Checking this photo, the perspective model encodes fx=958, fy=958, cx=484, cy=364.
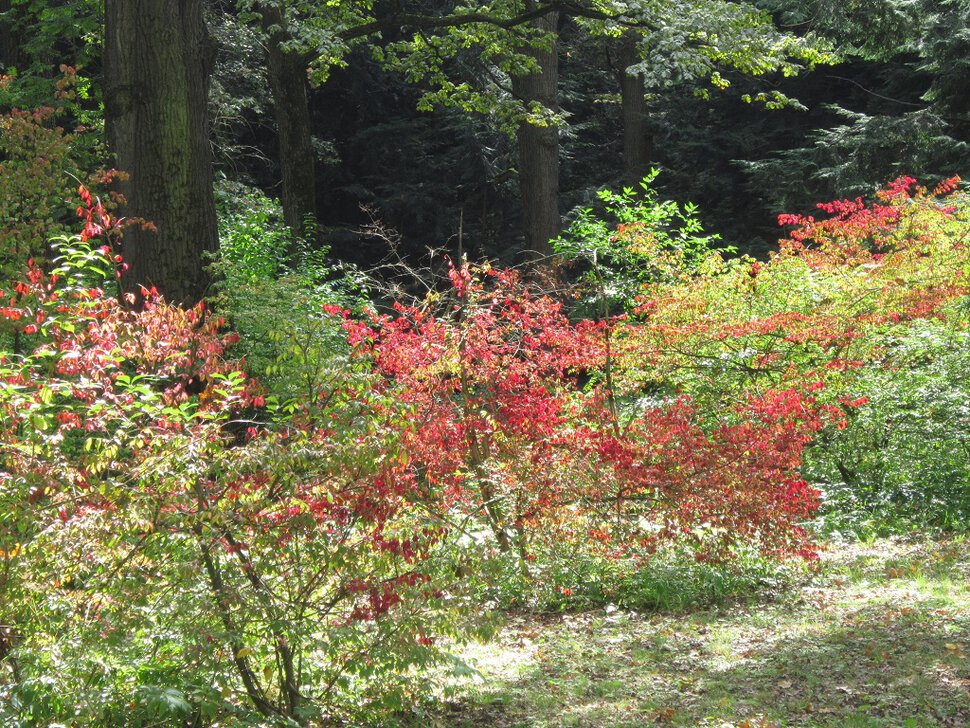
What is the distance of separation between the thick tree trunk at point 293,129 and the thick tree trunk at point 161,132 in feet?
17.4

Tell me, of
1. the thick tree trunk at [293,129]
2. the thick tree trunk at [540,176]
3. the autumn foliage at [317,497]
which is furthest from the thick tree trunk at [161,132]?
the thick tree trunk at [540,176]

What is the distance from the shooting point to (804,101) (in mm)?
21281

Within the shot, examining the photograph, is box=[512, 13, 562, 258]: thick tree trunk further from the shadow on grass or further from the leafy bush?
the shadow on grass

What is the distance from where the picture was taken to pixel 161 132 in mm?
7844

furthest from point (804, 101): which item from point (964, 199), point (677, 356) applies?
point (677, 356)

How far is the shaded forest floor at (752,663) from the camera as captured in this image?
456 centimetres

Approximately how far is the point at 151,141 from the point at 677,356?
15.7 ft

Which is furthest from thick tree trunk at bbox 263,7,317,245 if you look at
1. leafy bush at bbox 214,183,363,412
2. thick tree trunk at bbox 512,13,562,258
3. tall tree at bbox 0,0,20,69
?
tall tree at bbox 0,0,20,69

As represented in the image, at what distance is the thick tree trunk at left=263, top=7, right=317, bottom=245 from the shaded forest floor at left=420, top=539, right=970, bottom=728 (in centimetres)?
951

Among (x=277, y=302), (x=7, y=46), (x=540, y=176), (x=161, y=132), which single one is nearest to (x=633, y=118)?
(x=540, y=176)

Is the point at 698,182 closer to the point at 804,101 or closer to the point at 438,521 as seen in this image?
the point at 804,101

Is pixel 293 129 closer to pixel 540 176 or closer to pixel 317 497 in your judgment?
pixel 540 176

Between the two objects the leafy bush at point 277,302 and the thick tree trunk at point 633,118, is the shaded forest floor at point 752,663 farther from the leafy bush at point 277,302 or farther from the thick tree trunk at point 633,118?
the thick tree trunk at point 633,118

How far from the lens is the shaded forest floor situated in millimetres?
4559
